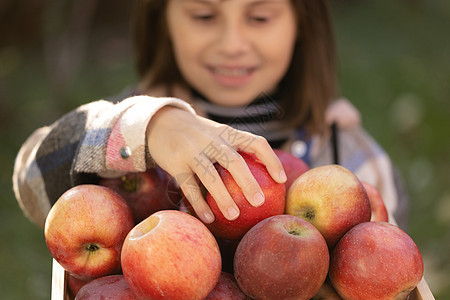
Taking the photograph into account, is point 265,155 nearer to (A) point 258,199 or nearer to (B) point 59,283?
(A) point 258,199

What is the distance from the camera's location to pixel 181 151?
0.74m

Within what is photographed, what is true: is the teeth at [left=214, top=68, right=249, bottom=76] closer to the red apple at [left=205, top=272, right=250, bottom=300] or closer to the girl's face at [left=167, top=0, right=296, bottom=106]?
the girl's face at [left=167, top=0, right=296, bottom=106]

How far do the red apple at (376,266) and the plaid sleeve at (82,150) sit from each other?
1.19 ft

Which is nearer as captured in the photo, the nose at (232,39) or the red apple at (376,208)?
the red apple at (376,208)

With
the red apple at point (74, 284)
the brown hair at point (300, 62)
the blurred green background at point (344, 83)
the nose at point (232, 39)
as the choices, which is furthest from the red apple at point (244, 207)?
the blurred green background at point (344, 83)

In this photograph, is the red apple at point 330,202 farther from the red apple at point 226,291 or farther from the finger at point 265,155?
the red apple at point 226,291

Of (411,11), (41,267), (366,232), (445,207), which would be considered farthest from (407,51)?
(366,232)

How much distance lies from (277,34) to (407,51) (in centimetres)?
267

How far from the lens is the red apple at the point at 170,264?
24.9 inches

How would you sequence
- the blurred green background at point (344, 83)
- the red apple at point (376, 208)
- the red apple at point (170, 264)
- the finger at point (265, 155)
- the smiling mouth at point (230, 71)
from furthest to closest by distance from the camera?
the blurred green background at point (344, 83) → the smiling mouth at point (230, 71) → the red apple at point (376, 208) → the finger at point (265, 155) → the red apple at point (170, 264)

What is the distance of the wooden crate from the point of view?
696 millimetres

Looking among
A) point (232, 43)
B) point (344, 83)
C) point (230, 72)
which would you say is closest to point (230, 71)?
point (230, 72)

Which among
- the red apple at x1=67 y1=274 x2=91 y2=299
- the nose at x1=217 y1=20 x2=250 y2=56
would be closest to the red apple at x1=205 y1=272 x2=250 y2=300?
the red apple at x1=67 y1=274 x2=91 y2=299

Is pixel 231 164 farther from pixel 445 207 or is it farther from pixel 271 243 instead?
pixel 445 207
